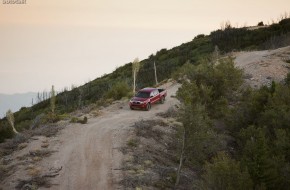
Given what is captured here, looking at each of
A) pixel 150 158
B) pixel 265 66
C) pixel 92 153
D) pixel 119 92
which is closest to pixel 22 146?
pixel 92 153

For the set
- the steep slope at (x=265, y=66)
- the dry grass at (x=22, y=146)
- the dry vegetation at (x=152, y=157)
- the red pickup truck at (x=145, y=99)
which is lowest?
the dry vegetation at (x=152, y=157)

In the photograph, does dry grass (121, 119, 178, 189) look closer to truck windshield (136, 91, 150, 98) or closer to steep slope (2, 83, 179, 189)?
steep slope (2, 83, 179, 189)

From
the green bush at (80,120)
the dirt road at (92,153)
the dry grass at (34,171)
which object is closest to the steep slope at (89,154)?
Result: the dirt road at (92,153)

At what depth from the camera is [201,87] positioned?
106 ft

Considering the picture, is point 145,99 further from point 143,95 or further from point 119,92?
point 119,92

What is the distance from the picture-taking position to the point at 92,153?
1105 inches

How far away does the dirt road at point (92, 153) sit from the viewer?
24234 mm

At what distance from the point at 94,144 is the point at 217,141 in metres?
8.87

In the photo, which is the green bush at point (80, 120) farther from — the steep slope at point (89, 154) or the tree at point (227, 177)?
the tree at point (227, 177)

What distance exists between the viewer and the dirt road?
24.2 m

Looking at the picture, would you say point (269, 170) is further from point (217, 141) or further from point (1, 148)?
point (1, 148)

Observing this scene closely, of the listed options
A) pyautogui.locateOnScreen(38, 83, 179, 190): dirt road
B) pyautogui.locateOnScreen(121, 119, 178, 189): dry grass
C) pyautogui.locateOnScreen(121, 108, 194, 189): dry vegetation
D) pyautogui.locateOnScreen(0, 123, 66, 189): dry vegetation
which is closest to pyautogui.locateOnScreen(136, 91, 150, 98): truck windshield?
pyautogui.locateOnScreen(38, 83, 179, 190): dirt road

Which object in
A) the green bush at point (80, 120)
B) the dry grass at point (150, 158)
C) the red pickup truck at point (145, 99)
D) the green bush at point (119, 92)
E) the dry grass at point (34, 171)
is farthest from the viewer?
the green bush at point (119, 92)

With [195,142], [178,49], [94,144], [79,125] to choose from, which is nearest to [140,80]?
[178,49]
